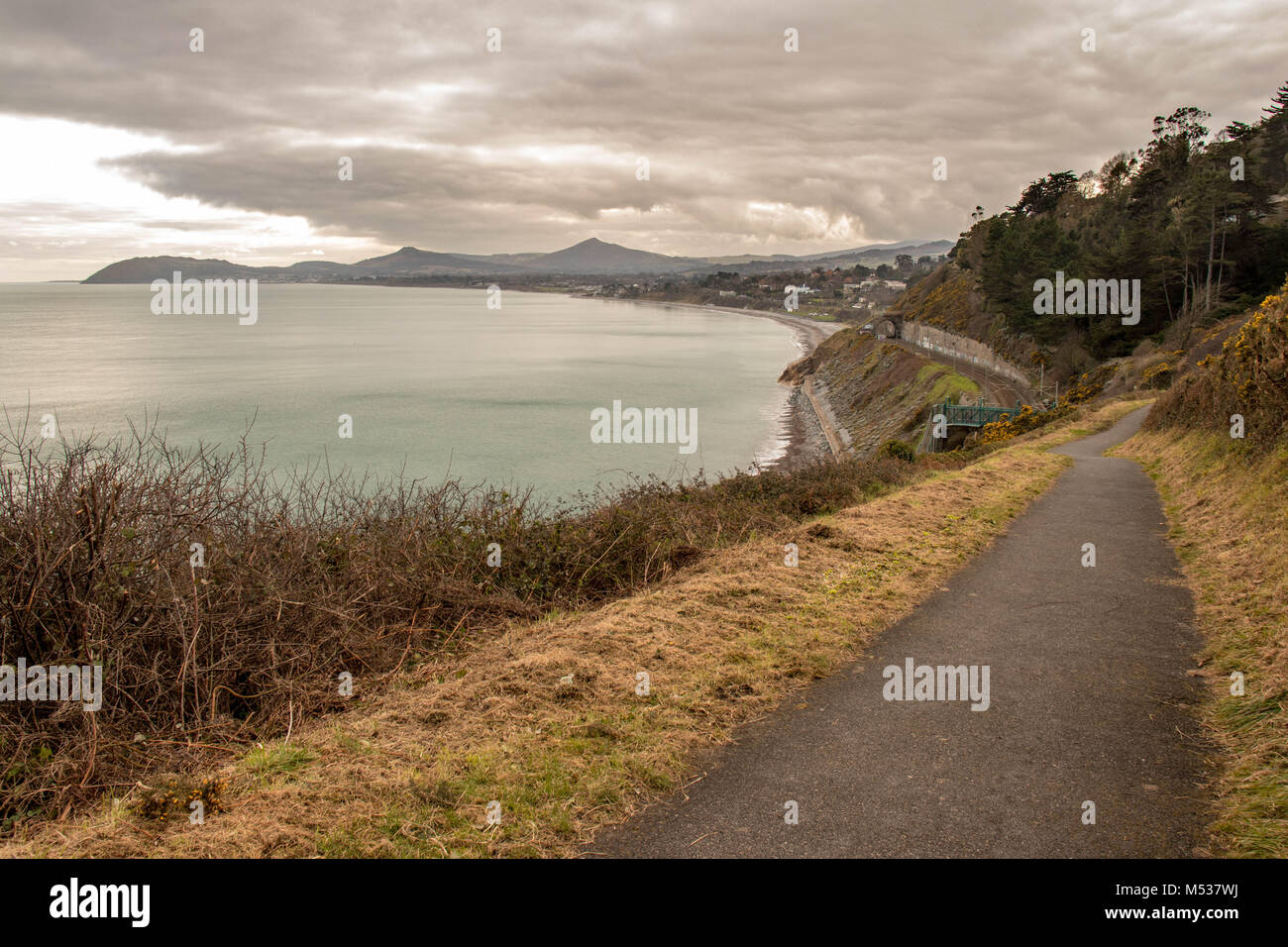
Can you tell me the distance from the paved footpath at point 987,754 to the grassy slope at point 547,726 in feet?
0.96

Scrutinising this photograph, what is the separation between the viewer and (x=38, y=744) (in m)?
5.01

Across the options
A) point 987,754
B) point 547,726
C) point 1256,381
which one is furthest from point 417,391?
point 987,754

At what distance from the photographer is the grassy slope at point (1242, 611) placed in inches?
172

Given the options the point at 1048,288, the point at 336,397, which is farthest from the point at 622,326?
the point at 1048,288

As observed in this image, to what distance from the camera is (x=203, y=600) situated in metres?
6.29

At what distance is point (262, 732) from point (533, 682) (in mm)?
1888

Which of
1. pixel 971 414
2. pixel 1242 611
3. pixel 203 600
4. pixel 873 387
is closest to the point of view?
pixel 203 600

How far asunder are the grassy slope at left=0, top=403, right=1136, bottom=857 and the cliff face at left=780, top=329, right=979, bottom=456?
125 feet

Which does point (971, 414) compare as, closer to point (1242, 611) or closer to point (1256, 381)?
point (1256, 381)

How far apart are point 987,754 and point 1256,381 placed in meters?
10.8

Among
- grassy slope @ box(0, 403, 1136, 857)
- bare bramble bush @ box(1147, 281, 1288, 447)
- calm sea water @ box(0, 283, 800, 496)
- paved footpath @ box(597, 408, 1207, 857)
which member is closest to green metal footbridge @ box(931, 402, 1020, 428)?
calm sea water @ box(0, 283, 800, 496)

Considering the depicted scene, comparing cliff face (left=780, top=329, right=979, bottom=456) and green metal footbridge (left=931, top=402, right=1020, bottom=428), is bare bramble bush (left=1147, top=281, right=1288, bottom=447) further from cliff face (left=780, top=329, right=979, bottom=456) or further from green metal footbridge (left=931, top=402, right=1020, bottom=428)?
cliff face (left=780, top=329, right=979, bottom=456)

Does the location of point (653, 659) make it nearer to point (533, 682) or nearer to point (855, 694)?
point (533, 682)

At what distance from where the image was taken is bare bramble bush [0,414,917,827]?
5.20m
